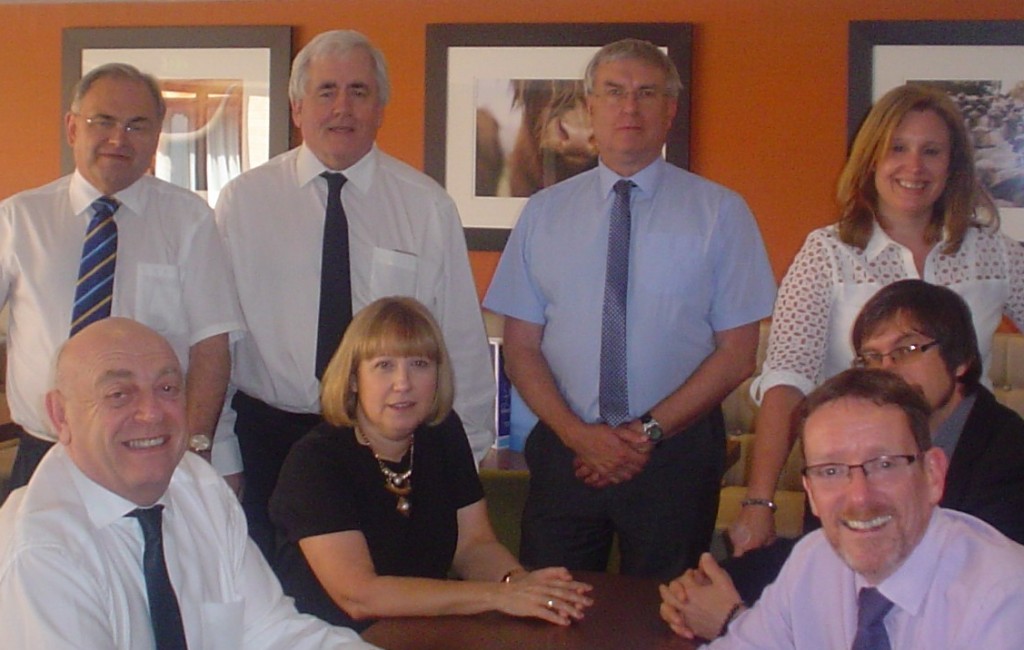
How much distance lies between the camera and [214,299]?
2.87m

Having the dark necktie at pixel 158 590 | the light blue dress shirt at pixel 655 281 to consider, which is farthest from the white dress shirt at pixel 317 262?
the dark necktie at pixel 158 590

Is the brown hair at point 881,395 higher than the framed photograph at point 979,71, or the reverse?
the framed photograph at point 979,71

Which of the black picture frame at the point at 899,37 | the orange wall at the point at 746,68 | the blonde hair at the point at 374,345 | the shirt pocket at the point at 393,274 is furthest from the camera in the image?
the orange wall at the point at 746,68

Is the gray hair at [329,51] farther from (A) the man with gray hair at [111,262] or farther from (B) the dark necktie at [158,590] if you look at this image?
(B) the dark necktie at [158,590]

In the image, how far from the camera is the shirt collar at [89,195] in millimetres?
2871

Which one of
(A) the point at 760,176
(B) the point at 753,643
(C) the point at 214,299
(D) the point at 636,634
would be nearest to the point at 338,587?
(D) the point at 636,634

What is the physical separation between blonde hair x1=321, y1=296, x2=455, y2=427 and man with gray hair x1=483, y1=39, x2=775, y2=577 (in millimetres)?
527

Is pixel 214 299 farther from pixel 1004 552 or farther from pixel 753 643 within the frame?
pixel 1004 552

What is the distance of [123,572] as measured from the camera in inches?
67.9

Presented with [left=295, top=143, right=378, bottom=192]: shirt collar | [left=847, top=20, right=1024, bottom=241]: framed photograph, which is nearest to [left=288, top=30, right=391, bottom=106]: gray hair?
[left=295, top=143, right=378, bottom=192]: shirt collar

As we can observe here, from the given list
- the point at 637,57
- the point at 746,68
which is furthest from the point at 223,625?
the point at 746,68

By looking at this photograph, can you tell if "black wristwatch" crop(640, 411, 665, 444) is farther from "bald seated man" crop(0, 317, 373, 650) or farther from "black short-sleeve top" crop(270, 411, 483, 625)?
"bald seated man" crop(0, 317, 373, 650)

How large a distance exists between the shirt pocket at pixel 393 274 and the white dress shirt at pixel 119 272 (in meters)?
0.36

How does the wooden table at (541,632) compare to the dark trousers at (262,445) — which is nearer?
the wooden table at (541,632)
